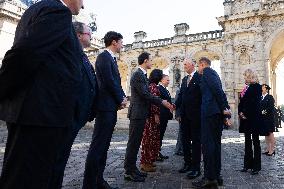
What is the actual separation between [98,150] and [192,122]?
2.12m

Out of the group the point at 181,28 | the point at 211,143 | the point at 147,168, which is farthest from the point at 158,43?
the point at 211,143

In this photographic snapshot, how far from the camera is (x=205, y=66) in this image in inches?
189

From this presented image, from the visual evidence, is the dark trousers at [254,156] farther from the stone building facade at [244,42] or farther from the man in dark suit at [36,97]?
the stone building facade at [244,42]

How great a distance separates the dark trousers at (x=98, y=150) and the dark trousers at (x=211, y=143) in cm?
155

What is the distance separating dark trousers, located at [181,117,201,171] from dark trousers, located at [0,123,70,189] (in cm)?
360

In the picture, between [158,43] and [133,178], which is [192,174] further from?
[158,43]

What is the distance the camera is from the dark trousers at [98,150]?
3559mm

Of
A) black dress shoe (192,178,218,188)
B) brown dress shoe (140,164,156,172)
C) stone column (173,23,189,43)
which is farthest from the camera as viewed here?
stone column (173,23,189,43)

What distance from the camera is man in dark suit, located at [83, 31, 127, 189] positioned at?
3.61m

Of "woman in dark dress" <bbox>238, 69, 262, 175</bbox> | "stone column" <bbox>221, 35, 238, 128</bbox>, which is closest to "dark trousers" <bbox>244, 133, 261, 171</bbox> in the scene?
"woman in dark dress" <bbox>238, 69, 262, 175</bbox>

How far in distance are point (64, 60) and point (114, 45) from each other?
2.46 m

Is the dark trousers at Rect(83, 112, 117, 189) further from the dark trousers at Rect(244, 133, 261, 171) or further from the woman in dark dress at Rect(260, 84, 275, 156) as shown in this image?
the woman in dark dress at Rect(260, 84, 275, 156)

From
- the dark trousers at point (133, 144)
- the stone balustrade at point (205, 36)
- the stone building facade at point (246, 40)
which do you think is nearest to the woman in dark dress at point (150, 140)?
the dark trousers at point (133, 144)

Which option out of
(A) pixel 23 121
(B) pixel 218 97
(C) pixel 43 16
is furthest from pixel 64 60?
(B) pixel 218 97
